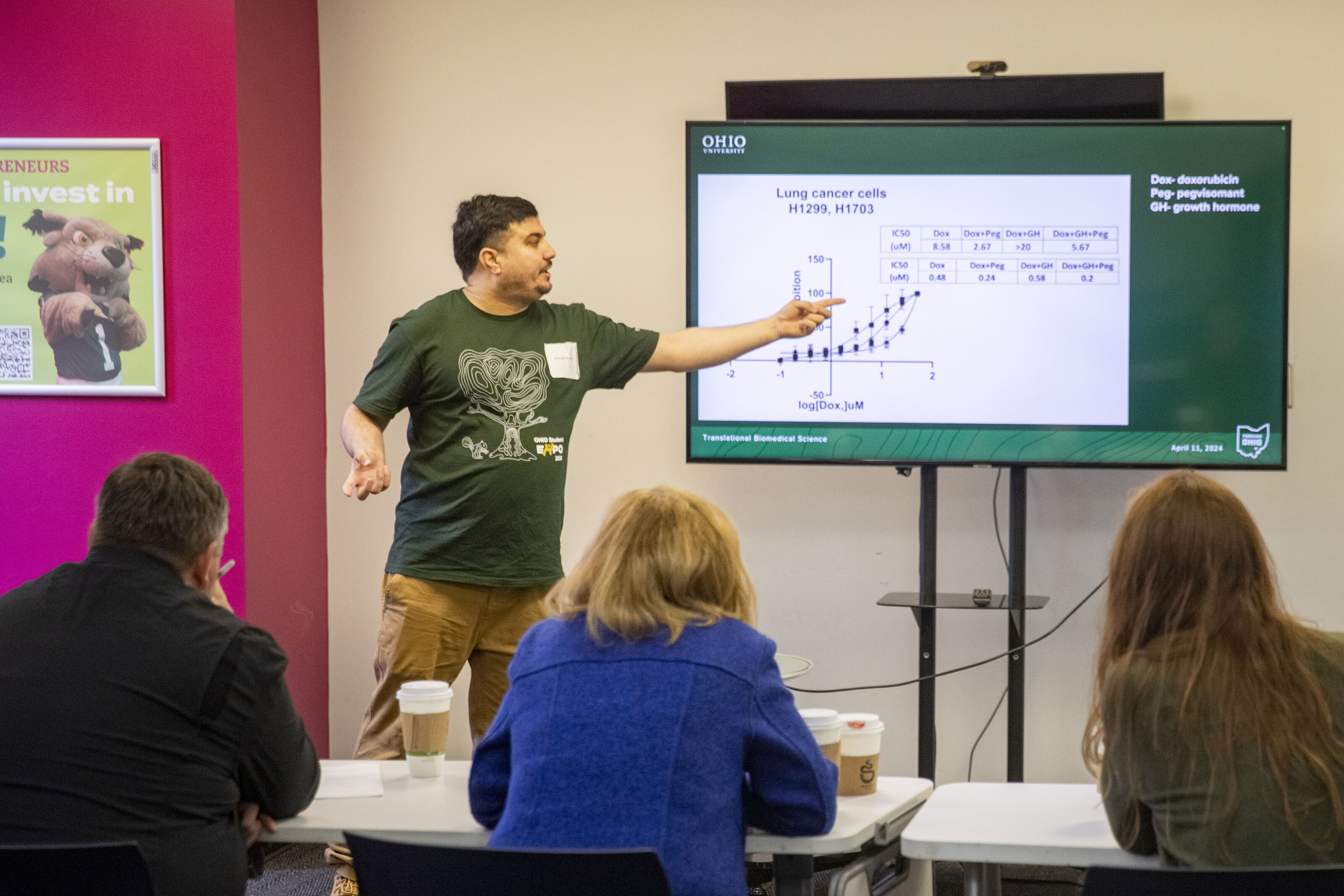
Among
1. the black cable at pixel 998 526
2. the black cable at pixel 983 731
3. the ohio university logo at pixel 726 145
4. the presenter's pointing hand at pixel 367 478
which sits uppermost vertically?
the ohio university logo at pixel 726 145

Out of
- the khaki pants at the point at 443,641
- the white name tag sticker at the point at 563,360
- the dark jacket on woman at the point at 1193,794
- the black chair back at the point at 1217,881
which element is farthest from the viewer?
the white name tag sticker at the point at 563,360

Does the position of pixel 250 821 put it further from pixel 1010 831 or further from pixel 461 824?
pixel 1010 831

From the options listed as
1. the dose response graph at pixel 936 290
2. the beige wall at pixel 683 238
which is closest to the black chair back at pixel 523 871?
the dose response graph at pixel 936 290

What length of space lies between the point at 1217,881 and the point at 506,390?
6.46 ft

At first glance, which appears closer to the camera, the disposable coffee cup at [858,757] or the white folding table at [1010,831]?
the white folding table at [1010,831]

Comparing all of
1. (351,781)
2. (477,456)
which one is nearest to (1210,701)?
(351,781)

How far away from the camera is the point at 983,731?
A: 150 inches

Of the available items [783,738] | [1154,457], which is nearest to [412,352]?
[783,738]

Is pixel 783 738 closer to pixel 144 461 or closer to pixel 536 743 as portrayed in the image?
pixel 536 743

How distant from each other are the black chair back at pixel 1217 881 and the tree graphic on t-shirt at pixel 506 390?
185 cm

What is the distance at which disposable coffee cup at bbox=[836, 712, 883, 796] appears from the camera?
1.90m

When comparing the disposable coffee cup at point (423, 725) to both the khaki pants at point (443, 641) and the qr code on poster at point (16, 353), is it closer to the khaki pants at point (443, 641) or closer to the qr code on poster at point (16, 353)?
the khaki pants at point (443, 641)

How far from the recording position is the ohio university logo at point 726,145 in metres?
3.40

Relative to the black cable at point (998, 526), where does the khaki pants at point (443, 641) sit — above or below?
below
